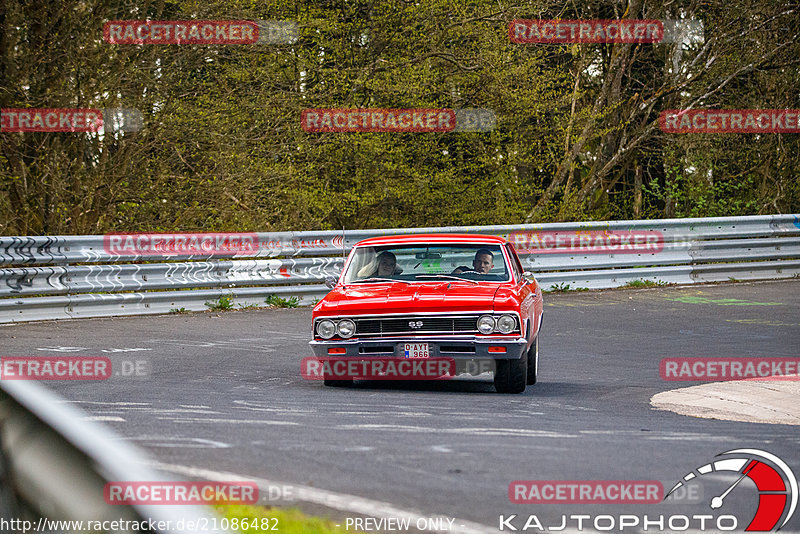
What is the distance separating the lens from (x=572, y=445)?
7062mm

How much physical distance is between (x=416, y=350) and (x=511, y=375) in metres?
0.90

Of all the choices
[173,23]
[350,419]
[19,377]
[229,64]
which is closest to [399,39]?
[229,64]

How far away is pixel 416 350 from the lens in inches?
385

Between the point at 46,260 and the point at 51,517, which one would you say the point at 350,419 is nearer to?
the point at 51,517

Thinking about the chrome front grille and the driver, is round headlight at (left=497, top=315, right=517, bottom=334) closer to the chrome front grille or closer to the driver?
the chrome front grille

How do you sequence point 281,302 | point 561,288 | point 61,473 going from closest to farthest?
point 61,473 → point 281,302 → point 561,288

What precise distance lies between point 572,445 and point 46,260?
36.3 ft

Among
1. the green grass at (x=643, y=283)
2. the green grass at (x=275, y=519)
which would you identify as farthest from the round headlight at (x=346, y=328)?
the green grass at (x=643, y=283)

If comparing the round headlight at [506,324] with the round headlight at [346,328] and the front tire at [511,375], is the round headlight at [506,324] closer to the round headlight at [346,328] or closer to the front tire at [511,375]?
the front tire at [511,375]

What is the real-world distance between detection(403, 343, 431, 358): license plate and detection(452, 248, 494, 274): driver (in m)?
1.36

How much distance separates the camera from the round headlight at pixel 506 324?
9.81 meters

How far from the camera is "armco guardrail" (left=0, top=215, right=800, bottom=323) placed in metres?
16.0

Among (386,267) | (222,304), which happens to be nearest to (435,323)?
(386,267)

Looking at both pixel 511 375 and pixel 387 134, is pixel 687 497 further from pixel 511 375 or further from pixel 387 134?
pixel 387 134
